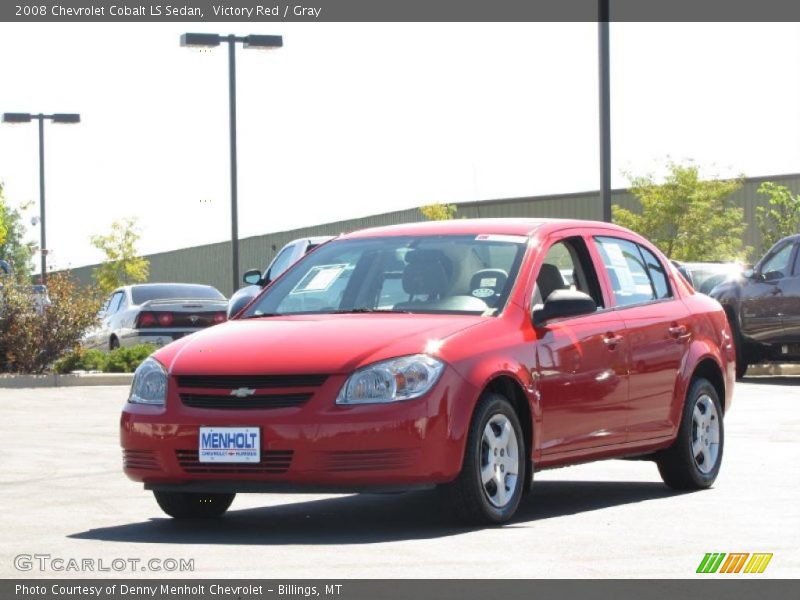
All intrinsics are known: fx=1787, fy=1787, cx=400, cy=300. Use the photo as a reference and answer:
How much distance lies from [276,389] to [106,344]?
2179 centimetres

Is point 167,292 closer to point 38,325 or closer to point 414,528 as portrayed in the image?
point 38,325

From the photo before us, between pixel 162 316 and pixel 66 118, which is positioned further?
pixel 66 118

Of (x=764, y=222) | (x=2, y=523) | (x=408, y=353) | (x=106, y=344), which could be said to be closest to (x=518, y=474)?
(x=408, y=353)

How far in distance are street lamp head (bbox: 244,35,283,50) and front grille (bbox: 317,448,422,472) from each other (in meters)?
24.8

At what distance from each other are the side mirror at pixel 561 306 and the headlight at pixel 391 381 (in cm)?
111

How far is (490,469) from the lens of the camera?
938 centimetres

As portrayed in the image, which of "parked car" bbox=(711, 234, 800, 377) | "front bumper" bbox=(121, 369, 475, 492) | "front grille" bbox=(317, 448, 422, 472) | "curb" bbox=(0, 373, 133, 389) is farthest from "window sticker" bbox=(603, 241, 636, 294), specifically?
"curb" bbox=(0, 373, 133, 389)

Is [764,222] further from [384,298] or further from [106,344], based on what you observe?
[384,298]

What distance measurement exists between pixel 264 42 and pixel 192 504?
2395 cm

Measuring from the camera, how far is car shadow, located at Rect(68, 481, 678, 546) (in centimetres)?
905

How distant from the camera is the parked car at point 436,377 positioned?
898 centimetres

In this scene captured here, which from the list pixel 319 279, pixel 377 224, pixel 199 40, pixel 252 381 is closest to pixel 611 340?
pixel 319 279

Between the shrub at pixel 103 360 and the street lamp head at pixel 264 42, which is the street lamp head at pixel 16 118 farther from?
the shrub at pixel 103 360

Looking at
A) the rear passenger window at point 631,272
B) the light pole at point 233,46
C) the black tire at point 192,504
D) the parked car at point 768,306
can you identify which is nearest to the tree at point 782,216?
the light pole at point 233,46
